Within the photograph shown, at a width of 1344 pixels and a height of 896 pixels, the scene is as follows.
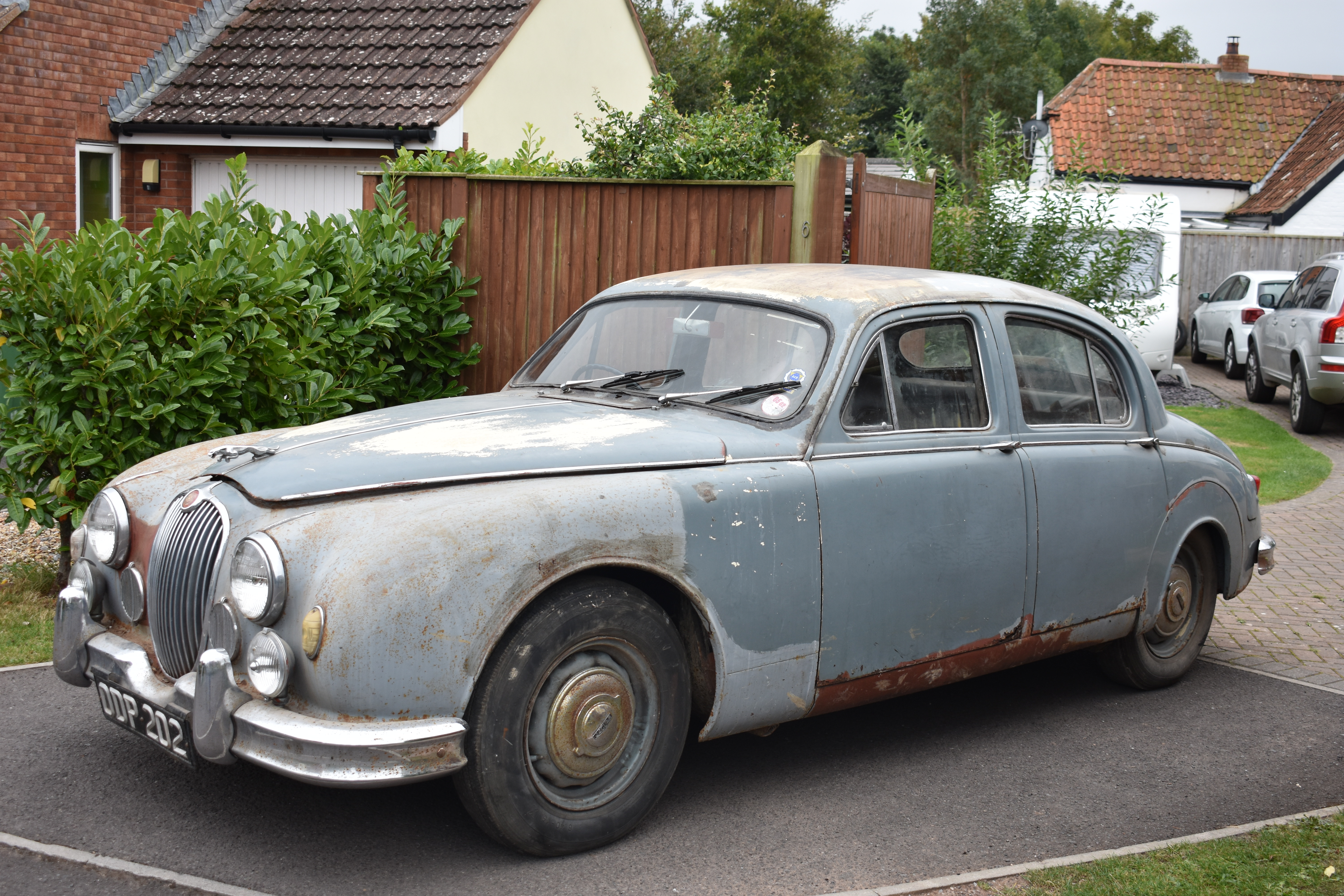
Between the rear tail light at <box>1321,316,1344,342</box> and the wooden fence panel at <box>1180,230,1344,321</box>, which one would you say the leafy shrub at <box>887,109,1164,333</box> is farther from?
the wooden fence panel at <box>1180,230,1344,321</box>

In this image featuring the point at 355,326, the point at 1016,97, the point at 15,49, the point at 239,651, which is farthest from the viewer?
the point at 1016,97

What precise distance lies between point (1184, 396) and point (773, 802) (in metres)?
13.6

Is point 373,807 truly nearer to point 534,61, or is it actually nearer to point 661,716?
point 661,716

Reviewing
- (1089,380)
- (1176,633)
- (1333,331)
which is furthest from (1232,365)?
(1089,380)

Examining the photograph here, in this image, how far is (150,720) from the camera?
141 inches

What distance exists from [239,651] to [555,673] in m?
0.89

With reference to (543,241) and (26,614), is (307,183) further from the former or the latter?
(26,614)

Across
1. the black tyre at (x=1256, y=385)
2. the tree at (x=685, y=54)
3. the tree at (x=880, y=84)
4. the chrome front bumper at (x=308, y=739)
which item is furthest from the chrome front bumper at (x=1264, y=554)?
the tree at (x=880, y=84)

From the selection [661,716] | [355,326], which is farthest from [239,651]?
[355,326]

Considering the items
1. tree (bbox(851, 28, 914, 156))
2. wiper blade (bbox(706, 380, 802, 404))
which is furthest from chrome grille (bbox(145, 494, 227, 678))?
tree (bbox(851, 28, 914, 156))

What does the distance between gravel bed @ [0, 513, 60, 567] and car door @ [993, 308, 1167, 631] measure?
205 inches

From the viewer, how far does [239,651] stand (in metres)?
3.38

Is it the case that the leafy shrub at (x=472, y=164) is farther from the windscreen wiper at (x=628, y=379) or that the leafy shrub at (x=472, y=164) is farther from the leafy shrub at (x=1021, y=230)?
the windscreen wiper at (x=628, y=379)

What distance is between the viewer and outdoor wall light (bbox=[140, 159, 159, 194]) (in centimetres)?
1395
